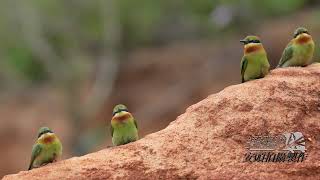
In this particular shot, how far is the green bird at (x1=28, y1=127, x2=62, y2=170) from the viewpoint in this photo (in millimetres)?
6500

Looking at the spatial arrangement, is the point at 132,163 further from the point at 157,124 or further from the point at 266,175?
the point at 157,124

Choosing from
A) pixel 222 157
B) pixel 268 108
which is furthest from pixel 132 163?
pixel 268 108

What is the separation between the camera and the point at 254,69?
6785mm

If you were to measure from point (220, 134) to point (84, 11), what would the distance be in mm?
15625

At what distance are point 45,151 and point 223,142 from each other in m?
1.51

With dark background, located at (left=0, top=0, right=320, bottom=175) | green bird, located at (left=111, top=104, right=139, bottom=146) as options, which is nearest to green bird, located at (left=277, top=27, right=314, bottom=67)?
green bird, located at (left=111, top=104, right=139, bottom=146)

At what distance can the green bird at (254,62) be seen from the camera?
6785mm

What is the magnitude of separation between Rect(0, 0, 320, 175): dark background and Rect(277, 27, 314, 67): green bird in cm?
1264

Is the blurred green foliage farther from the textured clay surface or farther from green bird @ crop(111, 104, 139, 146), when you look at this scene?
the textured clay surface

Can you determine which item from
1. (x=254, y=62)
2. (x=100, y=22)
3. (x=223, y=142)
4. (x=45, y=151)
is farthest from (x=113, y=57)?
(x=223, y=142)

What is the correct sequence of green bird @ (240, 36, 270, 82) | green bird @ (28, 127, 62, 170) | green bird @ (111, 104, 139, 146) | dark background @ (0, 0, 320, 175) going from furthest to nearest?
dark background @ (0, 0, 320, 175), green bird @ (240, 36, 270, 82), green bird @ (111, 104, 139, 146), green bird @ (28, 127, 62, 170)

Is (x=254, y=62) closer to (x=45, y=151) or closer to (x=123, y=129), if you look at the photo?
(x=123, y=129)

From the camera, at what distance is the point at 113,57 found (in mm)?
22156

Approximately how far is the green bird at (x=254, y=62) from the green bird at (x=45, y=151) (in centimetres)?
178
